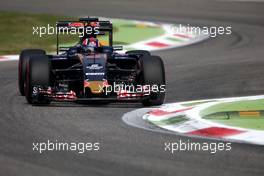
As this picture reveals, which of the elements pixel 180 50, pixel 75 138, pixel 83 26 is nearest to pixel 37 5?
pixel 180 50

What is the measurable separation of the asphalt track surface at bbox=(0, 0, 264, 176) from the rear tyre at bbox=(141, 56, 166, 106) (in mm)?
364

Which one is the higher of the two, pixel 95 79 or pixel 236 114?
pixel 95 79

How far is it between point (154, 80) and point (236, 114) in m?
2.23

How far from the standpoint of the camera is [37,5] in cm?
3603

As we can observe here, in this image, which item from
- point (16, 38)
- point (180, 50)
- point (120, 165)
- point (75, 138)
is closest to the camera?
point (120, 165)

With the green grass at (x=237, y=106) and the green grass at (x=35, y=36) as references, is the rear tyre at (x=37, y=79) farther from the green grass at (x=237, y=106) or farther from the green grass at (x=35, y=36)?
the green grass at (x=35, y=36)

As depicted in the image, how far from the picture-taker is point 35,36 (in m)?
27.0

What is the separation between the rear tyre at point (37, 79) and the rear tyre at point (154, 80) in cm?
146

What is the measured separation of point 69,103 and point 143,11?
62.4 feet

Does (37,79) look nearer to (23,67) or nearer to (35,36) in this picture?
(23,67)

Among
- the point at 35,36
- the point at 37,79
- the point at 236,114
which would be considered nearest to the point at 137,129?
the point at 236,114

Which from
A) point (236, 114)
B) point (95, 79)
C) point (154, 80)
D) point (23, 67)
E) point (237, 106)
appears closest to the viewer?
point (236, 114)

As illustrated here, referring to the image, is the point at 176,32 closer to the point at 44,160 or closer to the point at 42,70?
the point at 42,70

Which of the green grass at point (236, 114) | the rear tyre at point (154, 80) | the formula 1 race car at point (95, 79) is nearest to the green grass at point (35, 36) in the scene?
the formula 1 race car at point (95, 79)
